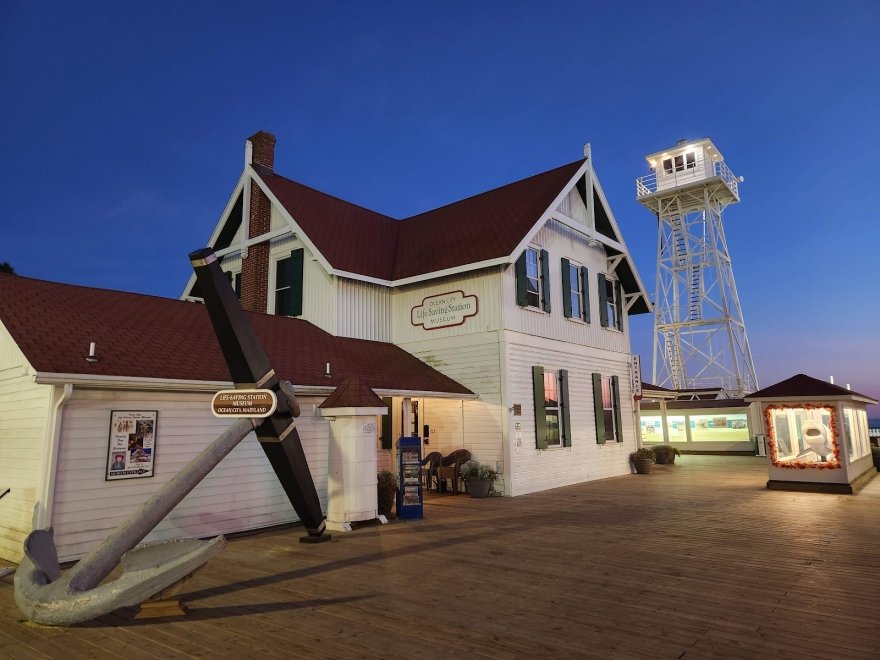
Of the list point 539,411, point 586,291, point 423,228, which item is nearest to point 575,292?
point 586,291

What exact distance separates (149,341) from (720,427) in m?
28.2

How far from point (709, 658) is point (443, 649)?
6.49 ft

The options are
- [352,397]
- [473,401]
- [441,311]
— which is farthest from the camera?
[441,311]

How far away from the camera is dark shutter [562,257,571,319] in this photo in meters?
16.9

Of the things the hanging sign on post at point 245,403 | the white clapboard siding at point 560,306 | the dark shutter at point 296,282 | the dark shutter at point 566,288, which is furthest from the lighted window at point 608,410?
the hanging sign on post at point 245,403

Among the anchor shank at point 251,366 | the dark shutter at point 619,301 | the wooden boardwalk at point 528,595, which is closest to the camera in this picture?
the wooden boardwalk at point 528,595

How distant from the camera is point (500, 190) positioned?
18.5 meters

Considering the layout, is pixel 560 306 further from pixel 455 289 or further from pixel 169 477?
pixel 169 477

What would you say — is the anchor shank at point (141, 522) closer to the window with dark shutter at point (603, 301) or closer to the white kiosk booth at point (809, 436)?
the white kiosk booth at point (809, 436)

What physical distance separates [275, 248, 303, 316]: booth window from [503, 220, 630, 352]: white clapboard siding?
5.88 meters

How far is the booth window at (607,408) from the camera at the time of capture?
695 inches

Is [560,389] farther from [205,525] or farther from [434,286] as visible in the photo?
[205,525]

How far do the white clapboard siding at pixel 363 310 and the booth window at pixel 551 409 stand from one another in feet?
15.1

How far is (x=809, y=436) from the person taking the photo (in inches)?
550
